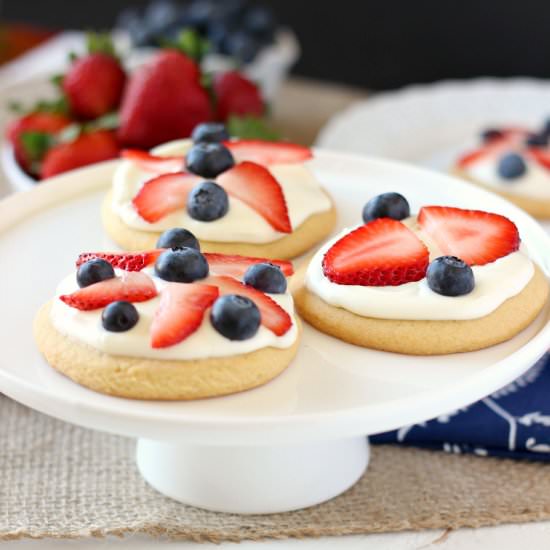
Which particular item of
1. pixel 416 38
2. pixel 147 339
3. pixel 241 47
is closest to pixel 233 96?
pixel 241 47

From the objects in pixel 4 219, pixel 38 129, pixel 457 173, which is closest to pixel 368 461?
pixel 4 219

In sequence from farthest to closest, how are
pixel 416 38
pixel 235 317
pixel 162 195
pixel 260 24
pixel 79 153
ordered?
pixel 416 38, pixel 260 24, pixel 79 153, pixel 162 195, pixel 235 317

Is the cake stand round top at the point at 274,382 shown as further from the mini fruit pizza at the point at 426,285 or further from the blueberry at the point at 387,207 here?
the blueberry at the point at 387,207

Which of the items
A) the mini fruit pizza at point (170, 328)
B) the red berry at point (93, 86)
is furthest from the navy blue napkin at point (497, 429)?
the red berry at point (93, 86)

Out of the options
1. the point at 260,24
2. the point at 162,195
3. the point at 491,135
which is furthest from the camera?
the point at 260,24

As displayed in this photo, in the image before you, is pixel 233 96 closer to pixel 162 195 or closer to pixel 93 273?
pixel 162 195

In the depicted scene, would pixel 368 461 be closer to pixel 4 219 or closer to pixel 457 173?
pixel 4 219

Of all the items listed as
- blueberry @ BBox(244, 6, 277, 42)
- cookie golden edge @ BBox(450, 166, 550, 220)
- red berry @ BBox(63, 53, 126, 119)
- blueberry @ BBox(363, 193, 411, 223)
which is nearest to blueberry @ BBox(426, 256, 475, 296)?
blueberry @ BBox(363, 193, 411, 223)
